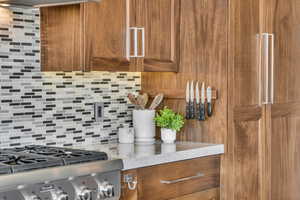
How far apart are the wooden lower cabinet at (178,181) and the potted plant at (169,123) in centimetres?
28

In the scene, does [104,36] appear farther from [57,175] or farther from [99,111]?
[57,175]

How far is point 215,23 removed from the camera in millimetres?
3385

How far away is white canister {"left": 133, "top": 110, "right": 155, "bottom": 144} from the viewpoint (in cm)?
346

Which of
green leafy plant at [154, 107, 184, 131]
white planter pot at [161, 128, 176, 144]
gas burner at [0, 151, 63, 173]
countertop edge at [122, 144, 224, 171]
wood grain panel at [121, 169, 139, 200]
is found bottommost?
wood grain panel at [121, 169, 139, 200]

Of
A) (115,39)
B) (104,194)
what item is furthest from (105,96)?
(104,194)

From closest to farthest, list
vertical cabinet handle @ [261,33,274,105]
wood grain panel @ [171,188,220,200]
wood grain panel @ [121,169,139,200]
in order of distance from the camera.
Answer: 1. wood grain panel @ [121,169,139,200]
2. wood grain panel @ [171,188,220,200]
3. vertical cabinet handle @ [261,33,274,105]

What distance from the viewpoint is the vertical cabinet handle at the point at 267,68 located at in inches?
142

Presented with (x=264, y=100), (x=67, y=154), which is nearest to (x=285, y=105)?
(x=264, y=100)

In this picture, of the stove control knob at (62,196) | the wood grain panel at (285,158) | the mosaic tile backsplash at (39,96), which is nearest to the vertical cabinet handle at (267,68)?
the wood grain panel at (285,158)

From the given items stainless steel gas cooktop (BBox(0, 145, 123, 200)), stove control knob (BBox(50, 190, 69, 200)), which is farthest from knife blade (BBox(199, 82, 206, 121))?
stove control knob (BBox(50, 190, 69, 200))

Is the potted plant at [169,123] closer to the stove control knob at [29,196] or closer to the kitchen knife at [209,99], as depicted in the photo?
the kitchen knife at [209,99]

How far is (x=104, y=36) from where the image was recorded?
3.00 metres

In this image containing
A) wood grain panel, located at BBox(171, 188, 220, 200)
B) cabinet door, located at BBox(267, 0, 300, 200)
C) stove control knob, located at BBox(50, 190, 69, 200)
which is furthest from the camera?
cabinet door, located at BBox(267, 0, 300, 200)

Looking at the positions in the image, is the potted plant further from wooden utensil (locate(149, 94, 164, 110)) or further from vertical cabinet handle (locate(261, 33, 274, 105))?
vertical cabinet handle (locate(261, 33, 274, 105))
